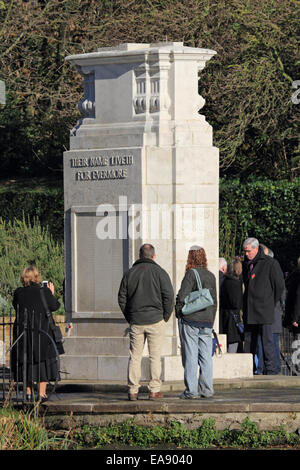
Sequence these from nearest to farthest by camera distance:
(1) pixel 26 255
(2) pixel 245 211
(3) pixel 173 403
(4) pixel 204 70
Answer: (3) pixel 173 403 → (1) pixel 26 255 → (2) pixel 245 211 → (4) pixel 204 70

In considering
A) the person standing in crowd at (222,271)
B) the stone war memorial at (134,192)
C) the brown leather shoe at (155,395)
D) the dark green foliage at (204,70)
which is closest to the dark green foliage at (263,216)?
the dark green foliage at (204,70)

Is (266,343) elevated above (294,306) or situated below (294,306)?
below

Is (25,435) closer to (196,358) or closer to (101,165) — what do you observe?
(196,358)

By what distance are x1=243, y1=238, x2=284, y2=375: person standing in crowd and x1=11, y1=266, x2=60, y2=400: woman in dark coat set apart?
3.32 m

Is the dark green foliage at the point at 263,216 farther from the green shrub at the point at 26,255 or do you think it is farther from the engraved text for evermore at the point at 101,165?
the engraved text for evermore at the point at 101,165

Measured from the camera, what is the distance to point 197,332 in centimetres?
1304

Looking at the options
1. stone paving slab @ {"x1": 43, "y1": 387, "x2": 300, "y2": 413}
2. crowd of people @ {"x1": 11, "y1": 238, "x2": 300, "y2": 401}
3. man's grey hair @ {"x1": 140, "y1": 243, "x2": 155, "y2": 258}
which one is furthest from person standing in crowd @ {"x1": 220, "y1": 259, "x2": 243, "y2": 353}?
man's grey hair @ {"x1": 140, "y1": 243, "x2": 155, "y2": 258}

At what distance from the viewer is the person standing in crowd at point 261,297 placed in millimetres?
15578

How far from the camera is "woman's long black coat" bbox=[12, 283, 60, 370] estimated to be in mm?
12969

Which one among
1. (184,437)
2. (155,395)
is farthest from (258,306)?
(184,437)

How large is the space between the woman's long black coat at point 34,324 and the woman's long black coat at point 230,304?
3427 mm

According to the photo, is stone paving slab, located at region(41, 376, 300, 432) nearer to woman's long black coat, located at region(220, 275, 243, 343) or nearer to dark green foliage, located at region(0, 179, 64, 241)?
woman's long black coat, located at region(220, 275, 243, 343)

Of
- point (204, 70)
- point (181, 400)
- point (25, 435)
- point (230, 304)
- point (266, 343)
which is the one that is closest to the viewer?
point (25, 435)

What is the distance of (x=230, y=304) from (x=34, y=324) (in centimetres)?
382
